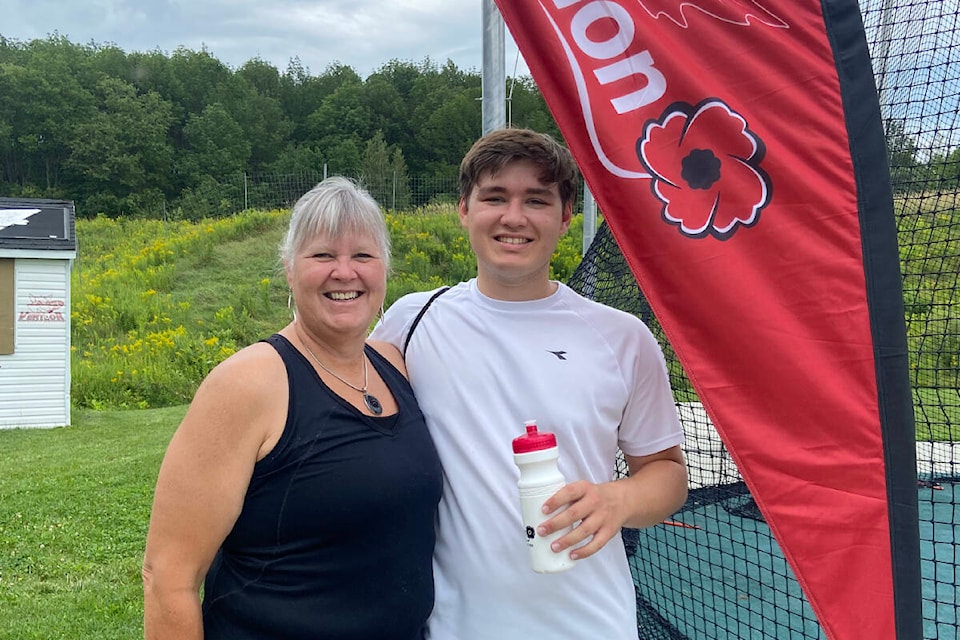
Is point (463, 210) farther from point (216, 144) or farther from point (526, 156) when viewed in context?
point (216, 144)

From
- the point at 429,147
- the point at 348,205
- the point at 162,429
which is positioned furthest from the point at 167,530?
the point at 429,147

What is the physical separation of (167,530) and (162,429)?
27.5 feet

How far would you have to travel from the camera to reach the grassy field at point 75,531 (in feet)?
12.8

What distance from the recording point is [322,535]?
1478mm

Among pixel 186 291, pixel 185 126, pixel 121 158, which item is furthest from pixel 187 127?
pixel 186 291

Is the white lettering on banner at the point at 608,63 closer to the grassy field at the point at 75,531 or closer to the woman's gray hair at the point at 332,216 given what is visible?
the woman's gray hair at the point at 332,216

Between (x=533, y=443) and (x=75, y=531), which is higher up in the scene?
(x=533, y=443)

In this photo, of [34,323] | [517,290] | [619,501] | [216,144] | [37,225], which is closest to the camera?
[619,501]

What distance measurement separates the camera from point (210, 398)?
56.2 inches

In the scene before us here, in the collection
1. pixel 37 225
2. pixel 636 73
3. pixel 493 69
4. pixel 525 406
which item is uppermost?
pixel 37 225

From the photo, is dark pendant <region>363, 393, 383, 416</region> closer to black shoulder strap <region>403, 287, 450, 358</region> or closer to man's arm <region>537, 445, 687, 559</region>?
black shoulder strap <region>403, 287, 450, 358</region>

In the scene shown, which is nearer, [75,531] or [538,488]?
[538,488]

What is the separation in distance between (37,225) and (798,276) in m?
10.7

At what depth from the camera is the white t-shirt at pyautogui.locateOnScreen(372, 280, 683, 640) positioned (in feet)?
5.31
